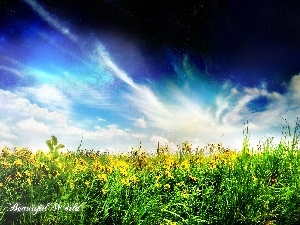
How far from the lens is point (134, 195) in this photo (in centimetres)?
438

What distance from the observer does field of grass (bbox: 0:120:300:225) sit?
13.1ft

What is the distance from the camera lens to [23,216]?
3994 millimetres

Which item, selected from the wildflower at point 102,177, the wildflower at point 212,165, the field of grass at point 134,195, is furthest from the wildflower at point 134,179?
the wildflower at point 212,165

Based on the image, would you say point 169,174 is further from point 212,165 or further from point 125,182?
point 212,165

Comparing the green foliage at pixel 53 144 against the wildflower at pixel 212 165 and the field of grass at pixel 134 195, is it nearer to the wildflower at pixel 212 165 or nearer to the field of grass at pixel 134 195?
the field of grass at pixel 134 195

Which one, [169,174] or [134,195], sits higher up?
[169,174]

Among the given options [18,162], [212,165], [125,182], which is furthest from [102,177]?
[212,165]

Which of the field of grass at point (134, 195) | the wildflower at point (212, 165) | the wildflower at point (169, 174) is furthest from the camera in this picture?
the wildflower at point (212, 165)

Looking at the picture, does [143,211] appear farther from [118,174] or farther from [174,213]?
[118,174]

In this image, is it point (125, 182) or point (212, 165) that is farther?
point (212, 165)

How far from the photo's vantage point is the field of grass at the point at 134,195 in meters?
4.00

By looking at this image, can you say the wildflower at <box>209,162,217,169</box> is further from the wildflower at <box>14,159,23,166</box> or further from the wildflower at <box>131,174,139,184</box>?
the wildflower at <box>14,159,23,166</box>

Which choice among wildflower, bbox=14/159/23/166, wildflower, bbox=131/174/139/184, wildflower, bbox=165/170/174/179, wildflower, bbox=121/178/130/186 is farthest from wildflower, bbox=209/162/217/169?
wildflower, bbox=14/159/23/166

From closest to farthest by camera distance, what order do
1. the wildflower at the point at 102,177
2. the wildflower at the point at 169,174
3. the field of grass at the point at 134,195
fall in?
1. the field of grass at the point at 134,195
2. the wildflower at the point at 102,177
3. the wildflower at the point at 169,174
